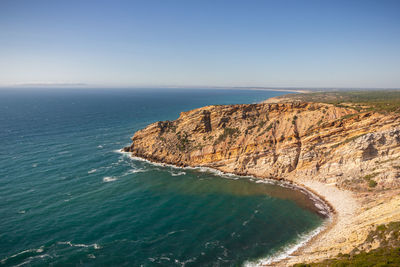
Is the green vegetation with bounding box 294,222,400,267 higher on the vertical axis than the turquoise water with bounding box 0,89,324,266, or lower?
higher

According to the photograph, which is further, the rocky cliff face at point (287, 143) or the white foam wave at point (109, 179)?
the white foam wave at point (109, 179)

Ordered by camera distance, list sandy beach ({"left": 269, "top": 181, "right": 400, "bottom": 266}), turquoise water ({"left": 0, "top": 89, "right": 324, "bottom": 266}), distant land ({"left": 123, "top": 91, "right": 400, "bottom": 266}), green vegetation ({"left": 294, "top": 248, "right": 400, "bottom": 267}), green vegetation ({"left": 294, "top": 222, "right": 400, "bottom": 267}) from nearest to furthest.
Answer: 1. green vegetation ({"left": 294, "top": 248, "right": 400, "bottom": 267})
2. green vegetation ({"left": 294, "top": 222, "right": 400, "bottom": 267})
3. sandy beach ({"left": 269, "top": 181, "right": 400, "bottom": 266})
4. distant land ({"left": 123, "top": 91, "right": 400, "bottom": 266})
5. turquoise water ({"left": 0, "top": 89, "right": 324, "bottom": 266})

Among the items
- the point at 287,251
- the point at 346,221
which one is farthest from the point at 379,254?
the point at 346,221

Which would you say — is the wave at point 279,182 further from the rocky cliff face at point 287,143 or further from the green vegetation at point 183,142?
the green vegetation at point 183,142

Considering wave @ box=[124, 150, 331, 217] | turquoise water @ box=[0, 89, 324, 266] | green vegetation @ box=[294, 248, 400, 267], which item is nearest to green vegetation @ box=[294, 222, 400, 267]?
green vegetation @ box=[294, 248, 400, 267]

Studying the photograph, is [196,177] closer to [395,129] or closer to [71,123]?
[395,129]

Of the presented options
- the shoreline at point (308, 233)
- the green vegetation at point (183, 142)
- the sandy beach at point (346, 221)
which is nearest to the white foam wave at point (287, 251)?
the shoreline at point (308, 233)

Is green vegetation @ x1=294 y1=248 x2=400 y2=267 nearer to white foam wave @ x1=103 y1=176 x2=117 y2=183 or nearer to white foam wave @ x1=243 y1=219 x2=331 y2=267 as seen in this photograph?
white foam wave @ x1=243 y1=219 x2=331 y2=267
